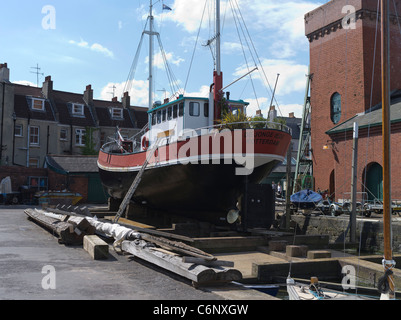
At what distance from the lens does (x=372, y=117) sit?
79.6 ft

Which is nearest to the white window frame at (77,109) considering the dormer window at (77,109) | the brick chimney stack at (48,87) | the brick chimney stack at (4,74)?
the dormer window at (77,109)

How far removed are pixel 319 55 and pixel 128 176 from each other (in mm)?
18239

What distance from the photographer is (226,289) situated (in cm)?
671

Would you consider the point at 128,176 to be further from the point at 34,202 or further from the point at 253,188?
the point at 34,202

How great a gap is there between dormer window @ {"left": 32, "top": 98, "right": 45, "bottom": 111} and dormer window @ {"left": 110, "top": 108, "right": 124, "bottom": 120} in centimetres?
731

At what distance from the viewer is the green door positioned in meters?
23.6

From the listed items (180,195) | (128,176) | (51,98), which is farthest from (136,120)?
(180,195)

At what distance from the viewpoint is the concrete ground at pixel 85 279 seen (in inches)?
241

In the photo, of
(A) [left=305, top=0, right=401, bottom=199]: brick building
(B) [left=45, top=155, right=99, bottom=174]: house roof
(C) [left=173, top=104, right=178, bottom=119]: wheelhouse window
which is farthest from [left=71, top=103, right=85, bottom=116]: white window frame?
(C) [left=173, top=104, right=178, bottom=119]: wheelhouse window

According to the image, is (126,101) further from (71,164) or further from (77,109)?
(71,164)

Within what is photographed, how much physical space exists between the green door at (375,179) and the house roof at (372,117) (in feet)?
8.33

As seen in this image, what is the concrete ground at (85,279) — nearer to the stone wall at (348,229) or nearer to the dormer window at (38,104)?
the stone wall at (348,229)

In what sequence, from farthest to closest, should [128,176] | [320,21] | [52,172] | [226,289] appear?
[52,172], [320,21], [128,176], [226,289]

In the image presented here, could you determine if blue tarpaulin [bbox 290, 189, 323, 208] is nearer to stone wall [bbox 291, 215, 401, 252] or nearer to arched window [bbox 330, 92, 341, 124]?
stone wall [bbox 291, 215, 401, 252]
